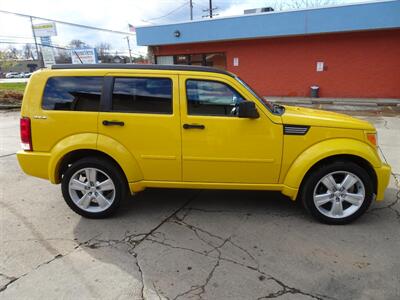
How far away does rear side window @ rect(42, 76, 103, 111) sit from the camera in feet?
12.6

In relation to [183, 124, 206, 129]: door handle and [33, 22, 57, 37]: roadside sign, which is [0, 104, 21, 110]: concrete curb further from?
[183, 124, 206, 129]: door handle

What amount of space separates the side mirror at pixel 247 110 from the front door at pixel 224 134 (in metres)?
0.10

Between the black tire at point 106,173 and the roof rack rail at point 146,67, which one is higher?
the roof rack rail at point 146,67

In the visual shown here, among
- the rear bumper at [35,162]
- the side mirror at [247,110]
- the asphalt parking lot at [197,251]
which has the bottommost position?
the asphalt parking lot at [197,251]

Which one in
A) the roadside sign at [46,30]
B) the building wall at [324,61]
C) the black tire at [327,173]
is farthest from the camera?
the roadside sign at [46,30]

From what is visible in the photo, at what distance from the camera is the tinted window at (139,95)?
149 inches

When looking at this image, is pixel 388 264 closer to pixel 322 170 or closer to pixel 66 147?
pixel 322 170

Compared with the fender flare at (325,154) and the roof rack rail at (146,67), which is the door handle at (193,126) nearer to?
the roof rack rail at (146,67)

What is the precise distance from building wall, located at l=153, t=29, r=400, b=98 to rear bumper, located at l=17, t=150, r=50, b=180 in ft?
52.9

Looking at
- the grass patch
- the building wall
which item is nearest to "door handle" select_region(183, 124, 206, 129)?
the building wall

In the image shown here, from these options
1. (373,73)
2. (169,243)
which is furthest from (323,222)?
(373,73)

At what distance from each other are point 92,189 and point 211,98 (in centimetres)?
189

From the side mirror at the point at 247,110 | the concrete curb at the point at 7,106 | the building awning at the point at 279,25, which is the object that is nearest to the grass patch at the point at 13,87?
the concrete curb at the point at 7,106

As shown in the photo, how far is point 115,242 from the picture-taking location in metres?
3.48
